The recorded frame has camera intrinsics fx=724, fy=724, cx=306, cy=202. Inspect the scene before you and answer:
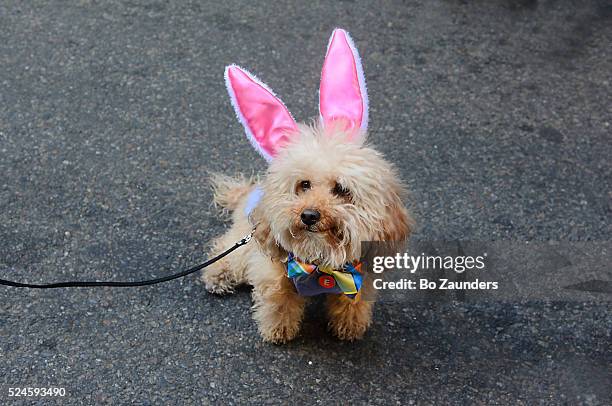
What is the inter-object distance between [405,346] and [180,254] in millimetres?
1054

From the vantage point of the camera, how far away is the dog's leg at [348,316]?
2.73 metres

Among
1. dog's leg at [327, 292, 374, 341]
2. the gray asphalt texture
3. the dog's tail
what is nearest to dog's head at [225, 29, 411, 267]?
dog's leg at [327, 292, 374, 341]

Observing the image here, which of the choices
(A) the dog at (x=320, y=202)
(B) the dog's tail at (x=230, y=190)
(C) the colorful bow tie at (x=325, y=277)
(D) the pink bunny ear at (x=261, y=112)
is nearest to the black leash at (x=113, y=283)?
(A) the dog at (x=320, y=202)

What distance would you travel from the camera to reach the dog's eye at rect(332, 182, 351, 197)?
2.26 metres

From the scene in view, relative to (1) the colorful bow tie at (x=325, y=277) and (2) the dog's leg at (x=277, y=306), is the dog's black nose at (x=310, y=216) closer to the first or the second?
(1) the colorful bow tie at (x=325, y=277)

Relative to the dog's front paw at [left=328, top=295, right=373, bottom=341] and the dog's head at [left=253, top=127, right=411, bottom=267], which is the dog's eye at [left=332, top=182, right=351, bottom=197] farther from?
the dog's front paw at [left=328, top=295, right=373, bottom=341]

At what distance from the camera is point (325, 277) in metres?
2.49

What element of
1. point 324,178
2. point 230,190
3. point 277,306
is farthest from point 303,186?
point 230,190

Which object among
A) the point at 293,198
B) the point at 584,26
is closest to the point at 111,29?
the point at 293,198

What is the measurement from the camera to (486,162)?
148 inches

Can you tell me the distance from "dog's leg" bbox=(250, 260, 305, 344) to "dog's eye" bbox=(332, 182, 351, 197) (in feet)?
1.51

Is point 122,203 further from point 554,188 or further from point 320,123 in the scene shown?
point 554,188

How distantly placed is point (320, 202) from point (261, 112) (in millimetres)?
442

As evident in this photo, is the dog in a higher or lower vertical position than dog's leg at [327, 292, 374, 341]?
higher
